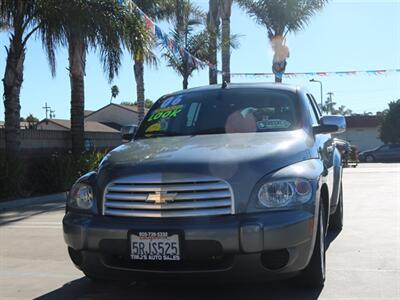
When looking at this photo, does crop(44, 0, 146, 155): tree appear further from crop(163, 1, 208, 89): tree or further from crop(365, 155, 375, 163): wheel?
crop(365, 155, 375, 163): wheel

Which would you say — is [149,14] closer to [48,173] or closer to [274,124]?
[48,173]

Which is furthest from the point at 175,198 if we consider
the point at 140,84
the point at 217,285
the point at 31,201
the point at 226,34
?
the point at 226,34

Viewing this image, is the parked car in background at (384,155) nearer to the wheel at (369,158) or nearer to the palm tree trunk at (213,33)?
the wheel at (369,158)

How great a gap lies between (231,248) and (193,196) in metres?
0.46

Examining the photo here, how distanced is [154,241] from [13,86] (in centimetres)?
1023

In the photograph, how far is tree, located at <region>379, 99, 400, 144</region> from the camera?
46.2m

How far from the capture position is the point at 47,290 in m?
5.05

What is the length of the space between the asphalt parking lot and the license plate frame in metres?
0.72

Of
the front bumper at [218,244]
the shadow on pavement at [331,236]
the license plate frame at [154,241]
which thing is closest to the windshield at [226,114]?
the front bumper at [218,244]

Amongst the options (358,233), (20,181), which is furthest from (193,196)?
(20,181)

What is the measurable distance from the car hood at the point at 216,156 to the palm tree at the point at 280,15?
21319 mm


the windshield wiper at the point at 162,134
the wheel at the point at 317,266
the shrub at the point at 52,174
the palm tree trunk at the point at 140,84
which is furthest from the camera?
the palm tree trunk at the point at 140,84

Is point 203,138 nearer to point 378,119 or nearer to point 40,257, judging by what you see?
point 40,257

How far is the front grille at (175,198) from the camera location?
406 cm
